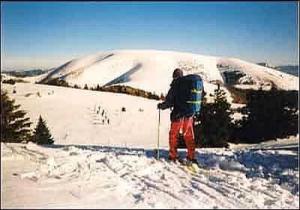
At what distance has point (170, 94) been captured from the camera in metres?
8.52

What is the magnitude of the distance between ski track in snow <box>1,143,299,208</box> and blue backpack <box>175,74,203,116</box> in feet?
3.20

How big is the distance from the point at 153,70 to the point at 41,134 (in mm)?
27911

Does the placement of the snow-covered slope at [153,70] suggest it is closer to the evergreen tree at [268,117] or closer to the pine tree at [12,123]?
the evergreen tree at [268,117]

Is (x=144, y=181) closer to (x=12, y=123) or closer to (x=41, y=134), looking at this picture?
(x=12, y=123)

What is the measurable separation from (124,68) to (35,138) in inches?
1502

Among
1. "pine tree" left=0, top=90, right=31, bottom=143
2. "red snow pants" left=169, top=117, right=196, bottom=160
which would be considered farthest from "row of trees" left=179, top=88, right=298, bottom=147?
"red snow pants" left=169, top=117, right=196, bottom=160

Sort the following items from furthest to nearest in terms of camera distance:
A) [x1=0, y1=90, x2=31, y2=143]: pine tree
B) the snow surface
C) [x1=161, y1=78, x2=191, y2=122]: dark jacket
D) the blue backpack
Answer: [x1=0, y1=90, x2=31, y2=143]: pine tree, [x1=161, y1=78, x2=191, y2=122]: dark jacket, the blue backpack, the snow surface

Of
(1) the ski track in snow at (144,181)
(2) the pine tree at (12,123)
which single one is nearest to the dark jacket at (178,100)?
(1) the ski track in snow at (144,181)

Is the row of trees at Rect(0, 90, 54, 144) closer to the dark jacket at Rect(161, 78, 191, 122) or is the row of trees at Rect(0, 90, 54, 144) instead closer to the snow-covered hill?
the snow-covered hill

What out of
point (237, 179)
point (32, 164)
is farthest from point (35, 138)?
point (237, 179)

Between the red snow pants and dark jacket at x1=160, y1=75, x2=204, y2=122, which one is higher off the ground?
dark jacket at x1=160, y1=75, x2=204, y2=122

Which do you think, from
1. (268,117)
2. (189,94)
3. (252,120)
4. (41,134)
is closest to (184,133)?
(189,94)

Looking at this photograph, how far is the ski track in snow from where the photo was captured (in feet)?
20.3

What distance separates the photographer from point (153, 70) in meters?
39.4
